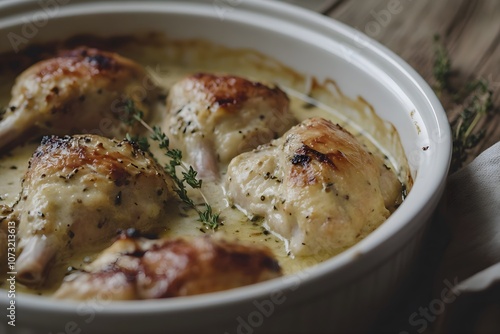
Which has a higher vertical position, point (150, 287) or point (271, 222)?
point (150, 287)

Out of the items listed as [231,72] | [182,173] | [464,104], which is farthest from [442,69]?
[182,173]

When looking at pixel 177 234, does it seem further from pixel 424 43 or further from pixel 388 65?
pixel 424 43

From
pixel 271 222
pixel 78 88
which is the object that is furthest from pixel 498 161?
pixel 78 88

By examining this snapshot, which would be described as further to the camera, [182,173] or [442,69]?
[442,69]

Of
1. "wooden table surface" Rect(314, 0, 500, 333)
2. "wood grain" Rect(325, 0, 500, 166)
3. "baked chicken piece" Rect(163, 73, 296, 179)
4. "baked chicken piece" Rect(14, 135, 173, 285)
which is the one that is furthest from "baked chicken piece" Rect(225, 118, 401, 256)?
"wood grain" Rect(325, 0, 500, 166)

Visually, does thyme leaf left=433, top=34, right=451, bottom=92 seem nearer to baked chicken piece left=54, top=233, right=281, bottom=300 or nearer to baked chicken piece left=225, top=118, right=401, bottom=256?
baked chicken piece left=225, top=118, right=401, bottom=256

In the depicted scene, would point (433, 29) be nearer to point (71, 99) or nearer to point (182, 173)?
point (182, 173)

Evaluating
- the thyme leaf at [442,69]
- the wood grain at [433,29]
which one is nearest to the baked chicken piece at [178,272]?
the thyme leaf at [442,69]
